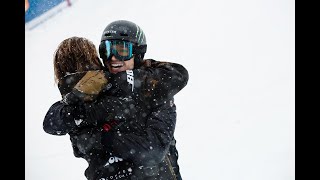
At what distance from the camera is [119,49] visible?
2240 millimetres

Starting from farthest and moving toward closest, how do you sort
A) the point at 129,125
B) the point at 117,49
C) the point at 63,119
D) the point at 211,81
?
1. the point at 211,81
2. the point at 117,49
3. the point at 129,125
4. the point at 63,119

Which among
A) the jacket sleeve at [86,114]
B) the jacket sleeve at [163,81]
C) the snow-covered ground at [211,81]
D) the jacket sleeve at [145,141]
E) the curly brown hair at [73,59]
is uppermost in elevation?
the curly brown hair at [73,59]

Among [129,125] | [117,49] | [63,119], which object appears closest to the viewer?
[63,119]

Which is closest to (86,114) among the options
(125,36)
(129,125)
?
(129,125)

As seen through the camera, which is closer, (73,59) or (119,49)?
(73,59)

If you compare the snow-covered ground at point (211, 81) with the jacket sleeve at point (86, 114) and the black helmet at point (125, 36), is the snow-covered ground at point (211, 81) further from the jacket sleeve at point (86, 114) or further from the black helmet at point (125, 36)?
the jacket sleeve at point (86, 114)

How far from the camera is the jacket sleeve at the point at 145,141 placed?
6.46 feet

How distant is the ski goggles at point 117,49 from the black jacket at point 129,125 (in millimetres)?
145

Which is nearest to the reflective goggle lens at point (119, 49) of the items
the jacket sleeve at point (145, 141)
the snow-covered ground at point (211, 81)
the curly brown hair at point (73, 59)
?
the curly brown hair at point (73, 59)

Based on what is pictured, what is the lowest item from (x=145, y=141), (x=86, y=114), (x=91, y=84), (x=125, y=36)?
(x=145, y=141)

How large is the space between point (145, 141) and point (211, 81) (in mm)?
6540

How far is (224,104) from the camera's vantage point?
7.32 m

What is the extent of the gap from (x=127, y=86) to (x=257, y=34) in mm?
8800

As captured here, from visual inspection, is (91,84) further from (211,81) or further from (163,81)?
(211,81)
